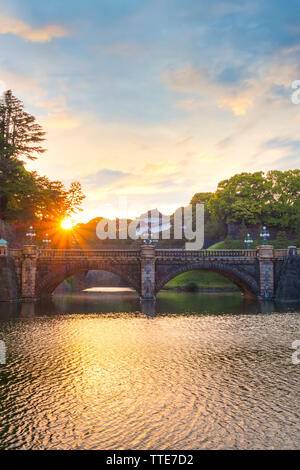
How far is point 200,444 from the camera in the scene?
35.9ft

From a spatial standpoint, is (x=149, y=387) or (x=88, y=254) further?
(x=88, y=254)

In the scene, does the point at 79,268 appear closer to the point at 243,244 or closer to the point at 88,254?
the point at 88,254

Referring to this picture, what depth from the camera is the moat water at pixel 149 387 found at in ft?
37.8

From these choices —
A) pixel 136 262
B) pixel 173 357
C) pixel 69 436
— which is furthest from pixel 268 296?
pixel 69 436

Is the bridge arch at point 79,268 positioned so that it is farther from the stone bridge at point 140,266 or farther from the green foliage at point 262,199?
the green foliage at point 262,199
